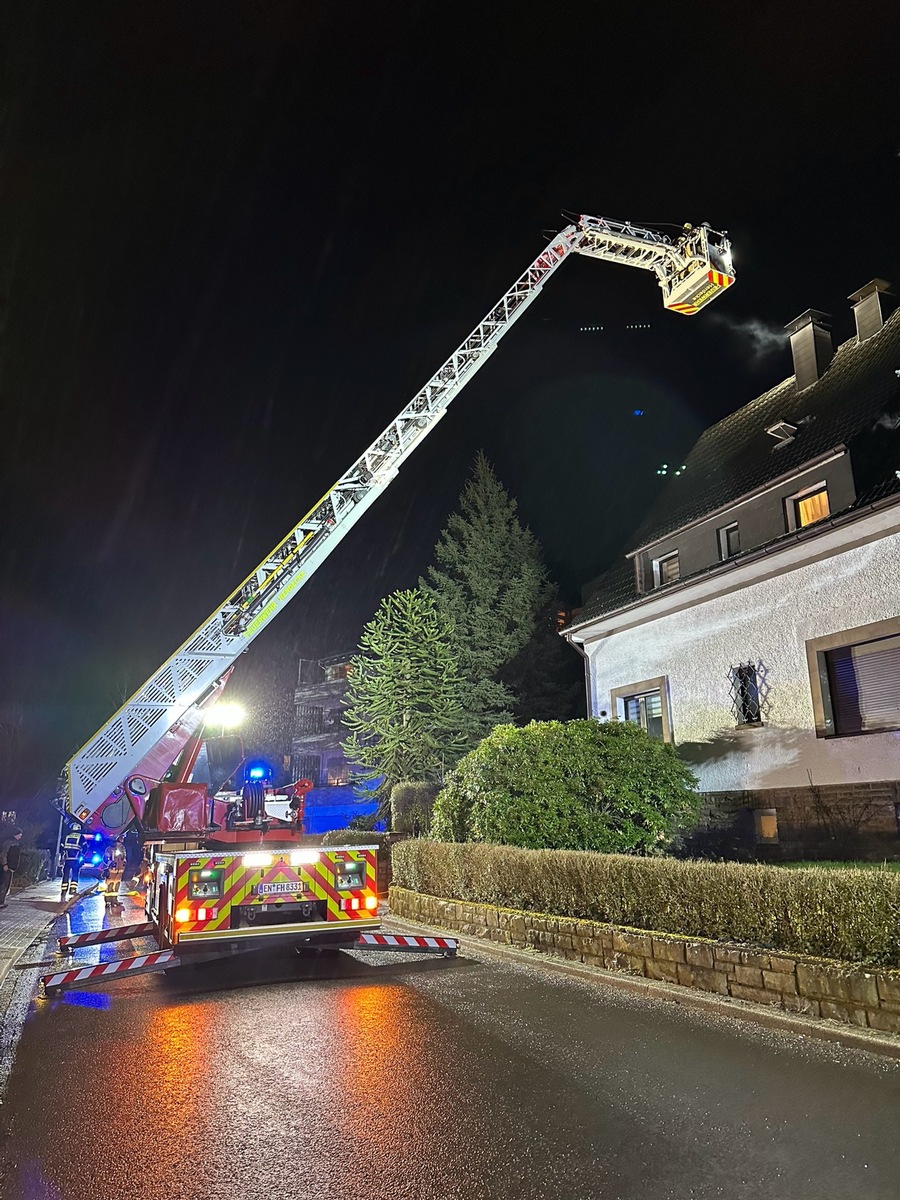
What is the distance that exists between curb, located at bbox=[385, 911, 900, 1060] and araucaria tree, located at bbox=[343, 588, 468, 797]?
1577 cm

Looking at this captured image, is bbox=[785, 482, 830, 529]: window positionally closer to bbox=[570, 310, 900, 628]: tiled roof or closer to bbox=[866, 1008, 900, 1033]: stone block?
bbox=[570, 310, 900, 628]: tiled roof

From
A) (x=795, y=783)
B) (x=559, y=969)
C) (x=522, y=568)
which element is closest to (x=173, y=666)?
(x=559, y=969)

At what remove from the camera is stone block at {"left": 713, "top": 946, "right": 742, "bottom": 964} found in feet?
23.9

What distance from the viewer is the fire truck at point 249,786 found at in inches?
362

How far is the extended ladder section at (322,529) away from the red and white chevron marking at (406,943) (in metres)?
7.37

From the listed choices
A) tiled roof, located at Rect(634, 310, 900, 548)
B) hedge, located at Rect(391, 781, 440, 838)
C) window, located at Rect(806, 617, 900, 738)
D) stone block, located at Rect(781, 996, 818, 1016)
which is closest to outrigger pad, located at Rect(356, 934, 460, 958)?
stone block, located at Rect(781, 996, 818, 1016)

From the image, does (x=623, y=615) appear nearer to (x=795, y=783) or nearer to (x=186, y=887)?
(x=795, y=783)

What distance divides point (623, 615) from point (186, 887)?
1361cm

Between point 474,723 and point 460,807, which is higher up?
point 474,723

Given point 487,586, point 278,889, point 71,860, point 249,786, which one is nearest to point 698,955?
point 278,889

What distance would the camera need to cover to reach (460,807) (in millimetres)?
14977

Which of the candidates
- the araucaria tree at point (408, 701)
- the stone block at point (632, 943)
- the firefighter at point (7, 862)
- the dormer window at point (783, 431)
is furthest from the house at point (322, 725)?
the stone block at point (632, 943)

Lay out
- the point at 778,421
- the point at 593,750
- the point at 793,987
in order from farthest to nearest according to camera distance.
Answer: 1. the point at 778,421
2. the point at 593,750
3. the point at 793,987

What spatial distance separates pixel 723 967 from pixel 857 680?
348 inches
